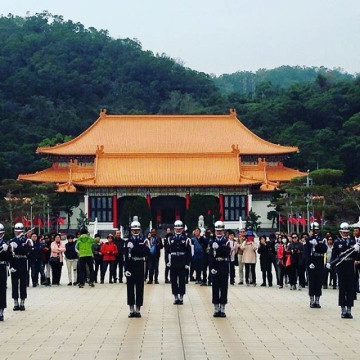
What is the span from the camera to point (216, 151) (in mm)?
69688

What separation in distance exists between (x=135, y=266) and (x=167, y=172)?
159 ft

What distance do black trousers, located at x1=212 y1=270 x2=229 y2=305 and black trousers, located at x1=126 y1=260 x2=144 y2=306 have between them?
3.96 ft

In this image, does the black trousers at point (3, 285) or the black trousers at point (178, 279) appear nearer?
the black trousers at point (3, 285)

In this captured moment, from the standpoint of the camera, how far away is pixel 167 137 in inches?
2822

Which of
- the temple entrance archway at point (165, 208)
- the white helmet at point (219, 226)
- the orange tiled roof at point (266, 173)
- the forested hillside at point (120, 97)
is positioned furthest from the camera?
the forested hillside at point (120, 97)

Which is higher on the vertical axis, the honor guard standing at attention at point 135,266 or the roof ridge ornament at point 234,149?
the roof ridge ornament at point 234,149

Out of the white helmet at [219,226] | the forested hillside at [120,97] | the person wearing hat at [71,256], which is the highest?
the forested hillside at [120,97]

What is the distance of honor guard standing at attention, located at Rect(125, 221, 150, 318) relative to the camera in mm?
16797

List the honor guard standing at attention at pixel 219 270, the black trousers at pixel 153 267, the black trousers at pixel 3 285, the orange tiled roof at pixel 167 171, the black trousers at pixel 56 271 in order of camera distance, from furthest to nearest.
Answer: the orange tiled roof at pixel 167 171, the black trousers at pixel 153 267, the black trousers at pixel 56 271, the honor guard standing at attention at pixel 219 270, the black trousers at pixel 3 285

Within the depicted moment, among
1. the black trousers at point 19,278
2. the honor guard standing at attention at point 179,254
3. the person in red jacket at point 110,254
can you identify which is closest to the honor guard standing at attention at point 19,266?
the black trousers at point 19,278

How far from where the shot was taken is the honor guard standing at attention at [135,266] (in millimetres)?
16797

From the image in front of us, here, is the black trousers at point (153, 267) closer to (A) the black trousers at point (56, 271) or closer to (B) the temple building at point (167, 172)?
(A) the black trousers at point (56, 271)

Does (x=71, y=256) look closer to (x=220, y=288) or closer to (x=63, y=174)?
(x=220, y=288)

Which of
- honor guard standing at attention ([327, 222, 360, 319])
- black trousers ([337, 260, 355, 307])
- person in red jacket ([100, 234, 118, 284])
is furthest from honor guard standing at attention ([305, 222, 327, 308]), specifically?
person in red jacket ([100, 234, 118, 284])
